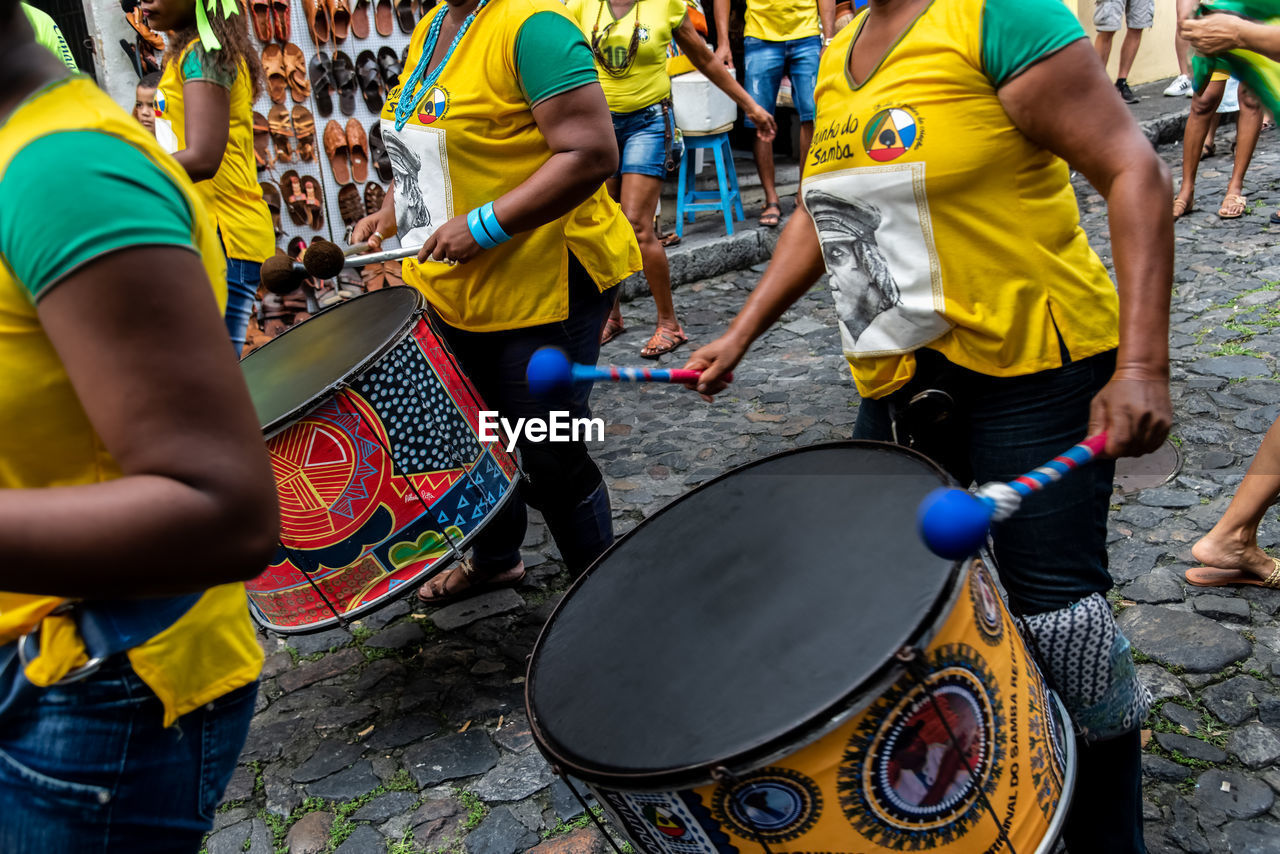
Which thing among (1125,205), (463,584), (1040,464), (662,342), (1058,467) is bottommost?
(662,342)

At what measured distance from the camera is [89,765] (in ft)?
3.68

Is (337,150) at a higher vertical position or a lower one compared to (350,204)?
higher

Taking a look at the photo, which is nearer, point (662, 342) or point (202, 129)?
point (202, 129)

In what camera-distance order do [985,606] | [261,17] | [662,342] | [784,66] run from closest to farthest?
[985,606] → [662,342] → [261,17] → [784,66]

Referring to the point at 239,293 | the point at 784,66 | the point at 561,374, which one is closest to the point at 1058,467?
the point at 561,374

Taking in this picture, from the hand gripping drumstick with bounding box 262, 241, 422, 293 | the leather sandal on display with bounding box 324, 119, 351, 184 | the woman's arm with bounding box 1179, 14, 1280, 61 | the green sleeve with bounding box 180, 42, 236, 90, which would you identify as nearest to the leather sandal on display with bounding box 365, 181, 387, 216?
the leather sandal on display with bounding box 324, 119, 351, 184

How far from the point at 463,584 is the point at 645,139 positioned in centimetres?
272

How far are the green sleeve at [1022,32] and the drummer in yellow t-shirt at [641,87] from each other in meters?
3.63

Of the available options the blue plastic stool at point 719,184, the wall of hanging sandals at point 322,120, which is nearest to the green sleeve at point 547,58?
the wall of hanging sandals at point 322,120

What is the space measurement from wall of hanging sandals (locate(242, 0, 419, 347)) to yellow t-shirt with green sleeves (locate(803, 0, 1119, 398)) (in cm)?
430

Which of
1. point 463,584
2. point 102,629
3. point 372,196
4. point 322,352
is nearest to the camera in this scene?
point 102,629

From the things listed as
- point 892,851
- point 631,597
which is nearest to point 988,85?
point 631,597

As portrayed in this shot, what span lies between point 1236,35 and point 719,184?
4.62 m

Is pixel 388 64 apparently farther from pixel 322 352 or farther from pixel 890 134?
pixel 890 134
